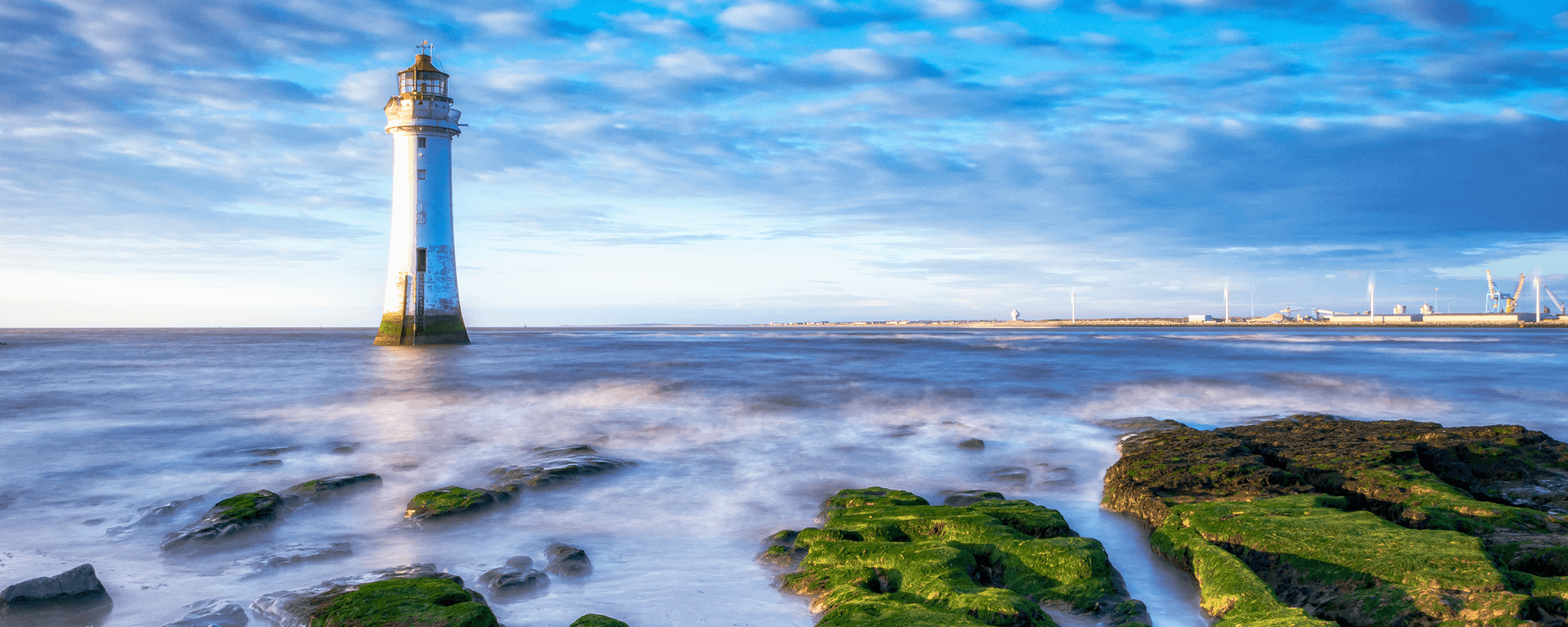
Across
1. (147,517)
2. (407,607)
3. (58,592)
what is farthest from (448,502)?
(407,607)

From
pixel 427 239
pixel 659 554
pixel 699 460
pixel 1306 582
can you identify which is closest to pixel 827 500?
pixel 659 554

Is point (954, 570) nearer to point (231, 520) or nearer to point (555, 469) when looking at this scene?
point (555, 469)

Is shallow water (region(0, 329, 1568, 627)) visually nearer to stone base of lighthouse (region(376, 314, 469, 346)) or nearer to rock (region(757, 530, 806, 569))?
rock (region(757, 530, 806, 569))

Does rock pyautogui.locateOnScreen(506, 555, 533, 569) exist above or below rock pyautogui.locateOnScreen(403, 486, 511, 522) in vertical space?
below

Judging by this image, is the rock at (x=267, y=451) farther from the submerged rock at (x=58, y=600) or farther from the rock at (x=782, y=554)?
the rock at (x=782, y=554)

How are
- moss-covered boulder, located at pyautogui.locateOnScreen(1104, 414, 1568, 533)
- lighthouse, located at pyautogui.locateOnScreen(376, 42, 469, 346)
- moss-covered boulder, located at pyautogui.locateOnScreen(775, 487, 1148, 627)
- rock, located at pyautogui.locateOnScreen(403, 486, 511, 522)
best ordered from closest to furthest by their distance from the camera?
moss-covered boulder, located at pyautogui.locateOnScreen(775, 487, 1148, 627)
moss-covered boulder, located at pyautogui.locateOnScreen(1104, 414, 1568, 533)
rock, located at pyautogui.locateOnScreen(403, 486, 511, 522)
lighthouse, located at pyautogui.locateOnScreen(376, 42, 469, 346)

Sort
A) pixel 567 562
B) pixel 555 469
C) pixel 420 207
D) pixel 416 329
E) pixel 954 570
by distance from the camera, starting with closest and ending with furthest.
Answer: pixel 954 570, pixel 567 562, pixel 555 469, pixel 420 207, pixel 416 329

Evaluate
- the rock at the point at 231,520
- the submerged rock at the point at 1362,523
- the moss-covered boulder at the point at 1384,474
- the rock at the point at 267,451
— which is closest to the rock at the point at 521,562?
the rock at the point at 231,520

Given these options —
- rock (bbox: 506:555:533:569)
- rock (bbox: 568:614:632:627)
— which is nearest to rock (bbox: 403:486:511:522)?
rock (bbox: 506:555:533:569)
